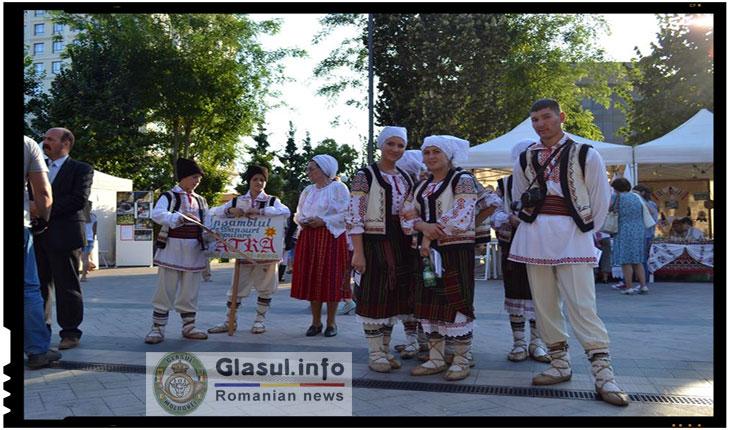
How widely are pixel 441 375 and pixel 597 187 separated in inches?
67.5

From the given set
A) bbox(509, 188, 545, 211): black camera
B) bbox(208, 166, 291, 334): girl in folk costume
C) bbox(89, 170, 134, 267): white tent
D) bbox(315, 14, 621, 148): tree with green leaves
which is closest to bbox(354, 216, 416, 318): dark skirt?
bbox(509, 188, 545, 211): black camera

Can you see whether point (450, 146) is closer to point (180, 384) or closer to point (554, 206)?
point (554, 206)

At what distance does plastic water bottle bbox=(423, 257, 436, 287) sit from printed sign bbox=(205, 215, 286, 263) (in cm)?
235

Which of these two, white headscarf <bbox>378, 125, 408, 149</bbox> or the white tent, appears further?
the white tent

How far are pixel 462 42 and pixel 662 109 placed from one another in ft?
27.8

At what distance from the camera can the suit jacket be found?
215 inches

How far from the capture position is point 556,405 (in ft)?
12.3

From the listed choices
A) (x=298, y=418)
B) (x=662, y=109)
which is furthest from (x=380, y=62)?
(x=298, y=418)

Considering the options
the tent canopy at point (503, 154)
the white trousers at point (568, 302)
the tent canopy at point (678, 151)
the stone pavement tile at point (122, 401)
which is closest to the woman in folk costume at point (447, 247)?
the white trousers at point (568, 302)

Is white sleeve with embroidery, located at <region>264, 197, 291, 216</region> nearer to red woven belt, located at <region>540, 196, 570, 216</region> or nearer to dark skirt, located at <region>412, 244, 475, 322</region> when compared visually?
dark skirt, located at <region>412, 244, 475, 322</region>

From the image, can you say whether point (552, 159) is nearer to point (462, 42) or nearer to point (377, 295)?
point (377, 295)

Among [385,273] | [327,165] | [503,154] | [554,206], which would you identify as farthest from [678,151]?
[385,273]

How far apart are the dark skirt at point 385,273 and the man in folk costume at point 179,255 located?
2.04 meters

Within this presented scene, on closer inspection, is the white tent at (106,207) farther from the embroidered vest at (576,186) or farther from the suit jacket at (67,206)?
the embroidered vest at (576,186)
